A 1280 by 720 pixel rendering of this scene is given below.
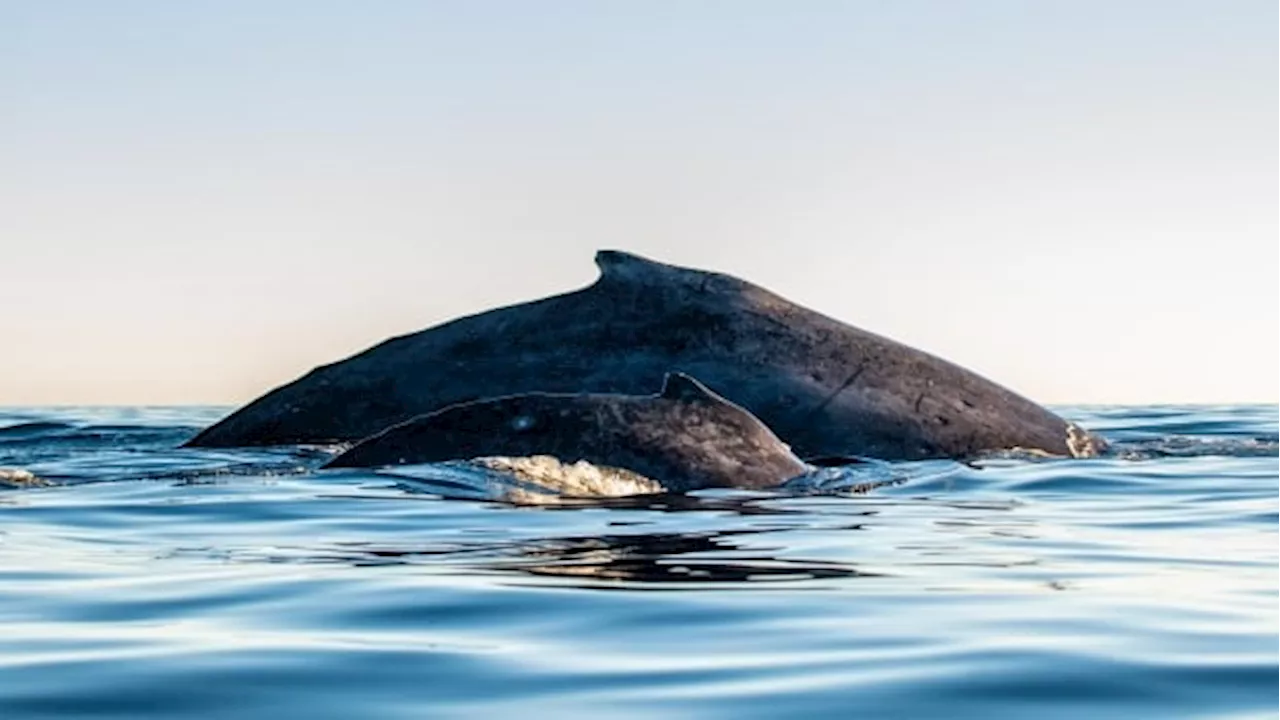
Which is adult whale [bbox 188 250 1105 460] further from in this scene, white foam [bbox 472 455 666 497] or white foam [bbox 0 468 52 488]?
white foam [bbox 472 455 666 497]

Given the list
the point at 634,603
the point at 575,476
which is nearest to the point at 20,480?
the point at 575,476

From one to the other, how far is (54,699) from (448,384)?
30.9 ft

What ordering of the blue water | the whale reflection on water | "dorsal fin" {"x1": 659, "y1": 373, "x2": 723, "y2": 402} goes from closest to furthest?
the blue water < the whale reflection on water < "dorsal fin" {"x1": 659, "y1": 373, "x2": 723, "y2": 402}

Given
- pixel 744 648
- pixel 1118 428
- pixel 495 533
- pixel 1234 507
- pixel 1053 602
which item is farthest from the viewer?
pixel 1118 428

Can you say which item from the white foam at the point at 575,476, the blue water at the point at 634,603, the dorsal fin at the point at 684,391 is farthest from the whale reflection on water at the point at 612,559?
the dorsal fin at the point at 684,391

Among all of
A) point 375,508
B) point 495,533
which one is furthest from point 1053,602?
point 375,508

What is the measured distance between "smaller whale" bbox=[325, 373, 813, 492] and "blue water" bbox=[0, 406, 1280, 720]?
401 millimetres

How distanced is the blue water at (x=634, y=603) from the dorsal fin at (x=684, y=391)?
2.87ft

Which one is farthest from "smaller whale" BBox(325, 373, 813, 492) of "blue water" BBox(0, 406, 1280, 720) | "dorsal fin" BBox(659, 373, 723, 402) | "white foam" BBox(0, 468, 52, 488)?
"white foam" BBox(0, 468, 52, 488)

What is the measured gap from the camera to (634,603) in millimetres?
6191

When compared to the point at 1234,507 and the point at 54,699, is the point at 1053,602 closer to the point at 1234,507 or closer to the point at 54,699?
the point at 54,699

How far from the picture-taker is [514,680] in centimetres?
480

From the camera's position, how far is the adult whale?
13.7 m

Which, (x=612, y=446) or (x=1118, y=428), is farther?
(x=1118, y=428)
